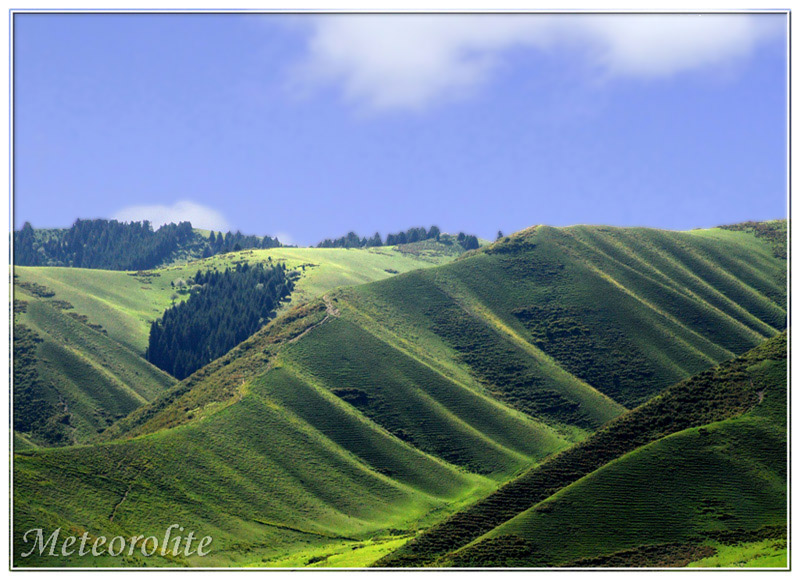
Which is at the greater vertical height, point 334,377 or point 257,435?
point 334,377

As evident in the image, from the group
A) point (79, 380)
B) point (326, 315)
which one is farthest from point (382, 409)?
point (79, 380)

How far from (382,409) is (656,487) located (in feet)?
246

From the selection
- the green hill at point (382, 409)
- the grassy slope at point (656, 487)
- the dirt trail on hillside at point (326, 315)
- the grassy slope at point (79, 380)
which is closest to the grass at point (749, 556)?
the grassy slope at point (656, 487)

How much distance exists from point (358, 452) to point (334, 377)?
63.0ft

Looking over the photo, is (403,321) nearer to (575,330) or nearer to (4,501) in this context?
(575,330)

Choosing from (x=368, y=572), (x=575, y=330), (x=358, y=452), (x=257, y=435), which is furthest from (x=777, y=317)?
(x=368, y=572)

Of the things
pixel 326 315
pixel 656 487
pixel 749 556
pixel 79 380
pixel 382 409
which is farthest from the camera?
pixel 79 380

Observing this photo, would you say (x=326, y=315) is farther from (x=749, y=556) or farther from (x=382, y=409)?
(x=749, y=556)

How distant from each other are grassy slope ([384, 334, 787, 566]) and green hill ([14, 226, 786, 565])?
17.5 meters

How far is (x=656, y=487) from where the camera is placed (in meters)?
73.1

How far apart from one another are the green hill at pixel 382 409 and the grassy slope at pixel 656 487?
17.5 meters

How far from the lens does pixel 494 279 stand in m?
199

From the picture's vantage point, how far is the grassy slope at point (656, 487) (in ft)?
226

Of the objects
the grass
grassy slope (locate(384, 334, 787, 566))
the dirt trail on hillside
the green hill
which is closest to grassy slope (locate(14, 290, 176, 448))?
the green hill
